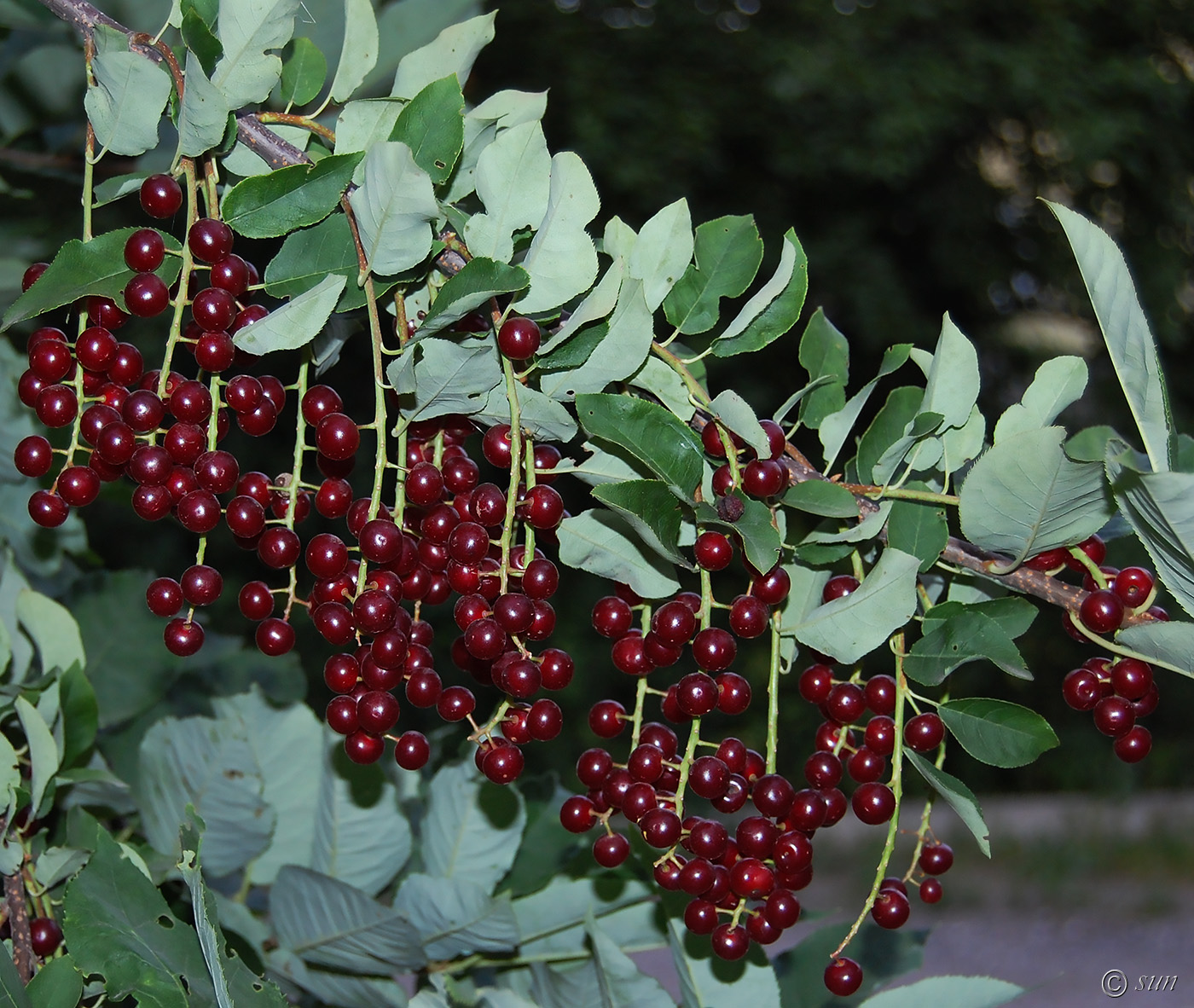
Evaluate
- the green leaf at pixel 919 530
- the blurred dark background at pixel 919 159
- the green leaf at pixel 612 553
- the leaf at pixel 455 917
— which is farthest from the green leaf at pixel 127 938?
the blurred dark background at pixel 919 159

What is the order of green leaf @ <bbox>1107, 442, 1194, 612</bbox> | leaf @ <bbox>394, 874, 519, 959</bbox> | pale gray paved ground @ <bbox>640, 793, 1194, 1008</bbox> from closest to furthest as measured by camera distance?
green leaf @ <bbox>1107, 442, 1194, 612</bbox>, leaf @ <bbox>394, 874, 519, 959</bbox>, pale gray paved ground @ <bbox>640, 793, 1194, 1008</bbox>

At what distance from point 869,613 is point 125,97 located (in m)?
0.32

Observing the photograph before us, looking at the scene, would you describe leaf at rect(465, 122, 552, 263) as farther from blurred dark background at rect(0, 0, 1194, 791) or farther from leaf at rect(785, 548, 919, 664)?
blurred dark background at rect(0, 0, 1194, 791)

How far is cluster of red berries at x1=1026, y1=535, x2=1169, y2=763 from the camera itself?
41cm

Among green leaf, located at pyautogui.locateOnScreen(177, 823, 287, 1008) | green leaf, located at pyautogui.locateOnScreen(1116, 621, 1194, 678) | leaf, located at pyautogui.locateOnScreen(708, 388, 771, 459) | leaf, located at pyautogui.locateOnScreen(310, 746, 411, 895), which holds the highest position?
leaf, located at pyautogui.locateOnScreen(708, 388, 771, 459)

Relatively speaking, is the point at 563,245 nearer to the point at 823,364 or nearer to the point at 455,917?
the point at 823,364

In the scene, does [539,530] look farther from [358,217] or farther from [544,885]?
[544,885]

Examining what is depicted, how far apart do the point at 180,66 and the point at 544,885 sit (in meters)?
0.43

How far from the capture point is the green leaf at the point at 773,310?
43 centimetres

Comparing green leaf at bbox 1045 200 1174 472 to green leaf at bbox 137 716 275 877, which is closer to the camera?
green leaf at bbox 1045 200 1174 472

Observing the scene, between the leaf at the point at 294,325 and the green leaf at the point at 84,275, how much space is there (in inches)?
1.7

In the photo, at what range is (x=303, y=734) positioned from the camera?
25.0 inches

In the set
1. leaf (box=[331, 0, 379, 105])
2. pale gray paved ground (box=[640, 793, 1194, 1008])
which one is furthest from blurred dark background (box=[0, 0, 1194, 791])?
leaf (box=[331, 0, 379, 105])

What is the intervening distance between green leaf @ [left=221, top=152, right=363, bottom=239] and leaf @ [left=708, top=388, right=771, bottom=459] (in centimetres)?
15
